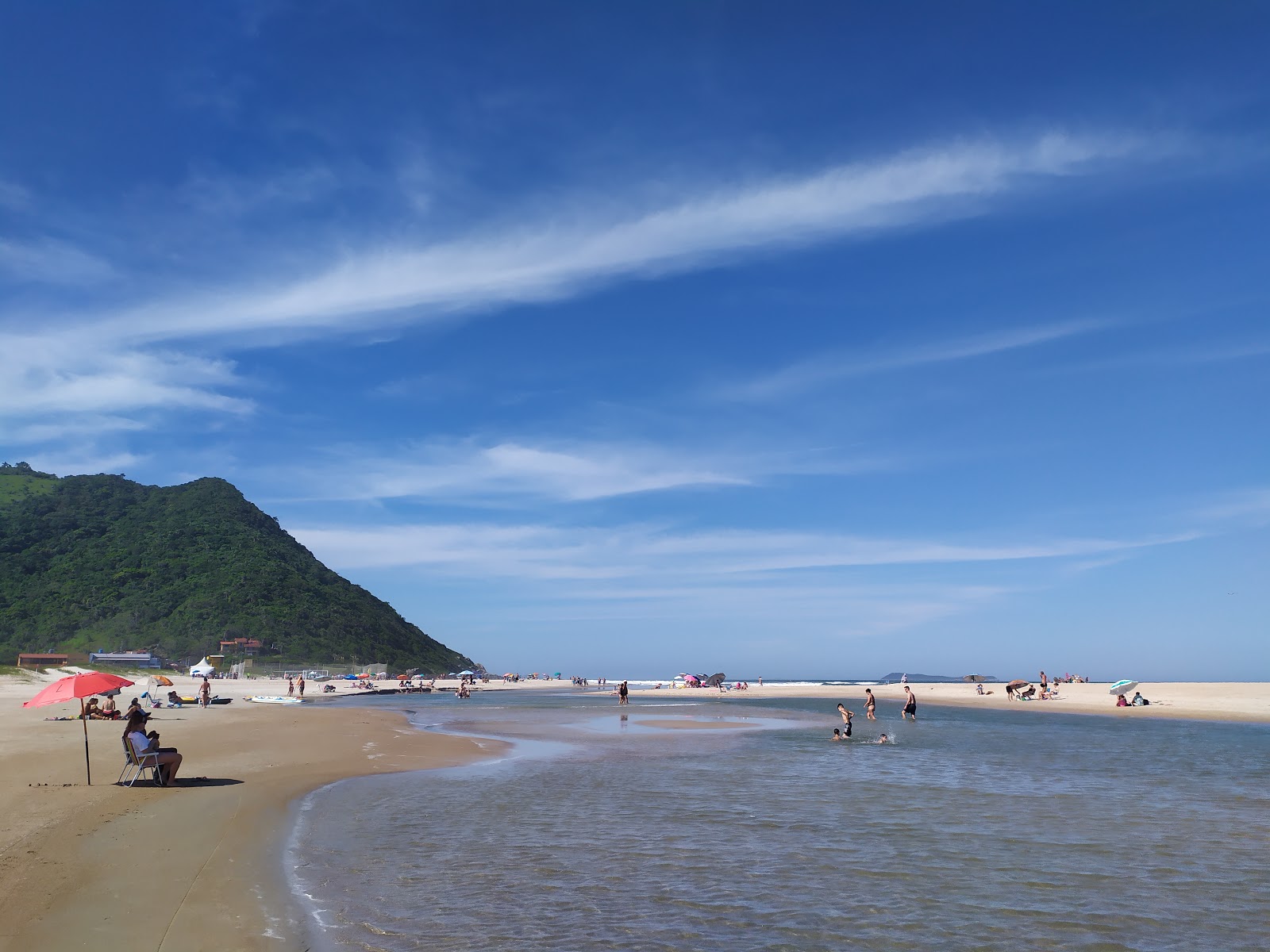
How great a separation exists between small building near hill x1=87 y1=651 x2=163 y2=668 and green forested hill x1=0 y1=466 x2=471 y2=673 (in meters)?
5.48

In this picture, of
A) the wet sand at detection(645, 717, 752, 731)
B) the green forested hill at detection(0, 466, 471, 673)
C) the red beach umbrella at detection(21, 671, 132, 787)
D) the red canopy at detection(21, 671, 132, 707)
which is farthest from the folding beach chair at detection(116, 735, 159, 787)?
the green forested hill at detection(0, 466, 471, 673)

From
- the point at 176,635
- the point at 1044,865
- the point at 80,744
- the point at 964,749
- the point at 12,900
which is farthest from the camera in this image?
the point at 176,635

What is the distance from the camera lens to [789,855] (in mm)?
14023

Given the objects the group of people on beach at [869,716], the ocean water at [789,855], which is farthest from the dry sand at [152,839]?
the group of people on beach at [869,716]

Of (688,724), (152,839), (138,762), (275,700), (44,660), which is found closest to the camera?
(152,839)

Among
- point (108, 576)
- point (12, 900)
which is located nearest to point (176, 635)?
point (108, 576)

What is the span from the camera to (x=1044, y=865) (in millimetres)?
13602

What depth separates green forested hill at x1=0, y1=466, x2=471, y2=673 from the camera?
12750 centimetres

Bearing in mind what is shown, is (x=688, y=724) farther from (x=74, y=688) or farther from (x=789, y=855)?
(x=74, y=688)

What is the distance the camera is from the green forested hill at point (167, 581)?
12750 cm

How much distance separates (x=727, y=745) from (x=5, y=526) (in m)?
164

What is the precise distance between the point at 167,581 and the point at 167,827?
15032cm

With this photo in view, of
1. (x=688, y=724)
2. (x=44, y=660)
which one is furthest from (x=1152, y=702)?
(x=44, y=660)

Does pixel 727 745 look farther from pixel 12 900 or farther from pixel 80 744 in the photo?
pixel 12 900
